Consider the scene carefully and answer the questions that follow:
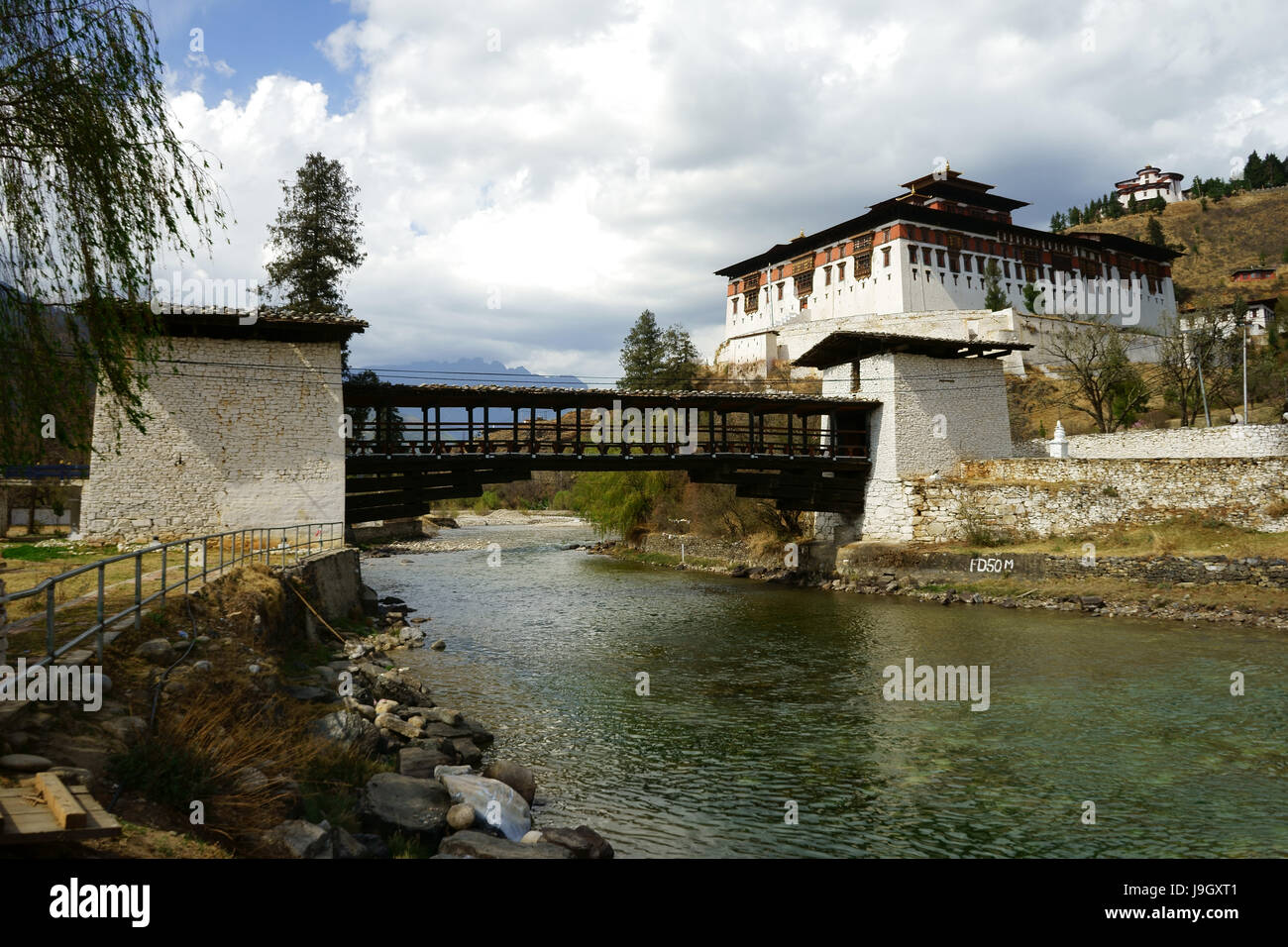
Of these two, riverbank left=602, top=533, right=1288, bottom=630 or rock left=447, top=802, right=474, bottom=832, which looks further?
riverbank left=602, top=533, right=1288, bottom=630

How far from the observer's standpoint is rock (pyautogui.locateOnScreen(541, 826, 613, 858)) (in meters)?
7.24

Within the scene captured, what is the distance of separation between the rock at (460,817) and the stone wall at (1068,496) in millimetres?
24537

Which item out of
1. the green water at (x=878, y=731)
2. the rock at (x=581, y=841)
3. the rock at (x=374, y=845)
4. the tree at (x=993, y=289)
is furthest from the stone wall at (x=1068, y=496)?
the tree at (x=993, y=289)

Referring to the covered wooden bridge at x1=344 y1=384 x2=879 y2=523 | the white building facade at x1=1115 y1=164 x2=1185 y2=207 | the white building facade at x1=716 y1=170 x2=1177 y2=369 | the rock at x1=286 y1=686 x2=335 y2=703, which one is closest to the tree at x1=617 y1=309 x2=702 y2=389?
the white building facade at x1=716 y1=170 x2=1177 y2=369

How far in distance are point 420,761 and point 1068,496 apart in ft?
80.2

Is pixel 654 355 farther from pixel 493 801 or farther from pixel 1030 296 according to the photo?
pixel 493 801

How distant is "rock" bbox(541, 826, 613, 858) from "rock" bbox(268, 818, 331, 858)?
Answer: 1.98 m

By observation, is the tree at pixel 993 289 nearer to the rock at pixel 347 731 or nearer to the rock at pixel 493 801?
the rock at pixel 347 731

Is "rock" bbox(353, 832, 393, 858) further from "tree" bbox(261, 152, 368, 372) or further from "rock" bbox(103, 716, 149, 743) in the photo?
"tree" bbox(261, 152, 368, 372)

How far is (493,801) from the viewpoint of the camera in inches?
317

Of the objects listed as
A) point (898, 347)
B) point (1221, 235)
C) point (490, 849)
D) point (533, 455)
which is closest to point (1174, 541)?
point (898, 347)

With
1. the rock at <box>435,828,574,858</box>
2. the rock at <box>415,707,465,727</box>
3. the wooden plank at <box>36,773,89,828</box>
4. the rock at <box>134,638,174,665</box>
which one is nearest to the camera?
the wooden plank at <box>36,773,89,828</box>

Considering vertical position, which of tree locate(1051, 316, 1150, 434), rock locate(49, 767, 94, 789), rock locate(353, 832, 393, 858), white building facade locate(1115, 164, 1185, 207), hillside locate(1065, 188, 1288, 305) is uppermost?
white building facade locate(1115, 164, 1185, 207)

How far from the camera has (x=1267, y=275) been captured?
85.6 metres
